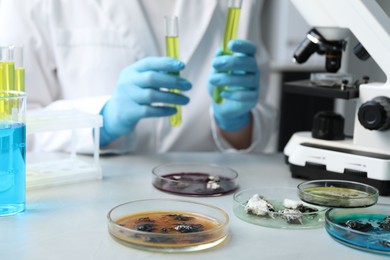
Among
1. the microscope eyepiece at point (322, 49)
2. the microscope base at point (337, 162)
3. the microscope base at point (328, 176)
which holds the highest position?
the microscope eyepiece at point (322, 49)

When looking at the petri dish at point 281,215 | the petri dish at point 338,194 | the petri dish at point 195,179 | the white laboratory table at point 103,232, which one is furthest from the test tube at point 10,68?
the petri dish at point 338,194

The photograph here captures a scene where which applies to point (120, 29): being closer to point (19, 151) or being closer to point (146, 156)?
point (146, 156)

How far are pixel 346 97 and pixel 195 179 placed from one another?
0.35 metres

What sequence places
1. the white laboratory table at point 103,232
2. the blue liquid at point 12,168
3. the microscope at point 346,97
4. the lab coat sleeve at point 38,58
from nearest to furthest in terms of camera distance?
1. the white laboratory table at point 103,232
2. the blue liquid at point 12,168
3. the microscope at point 346,97
4. the lab coat sleeve at point 38,58

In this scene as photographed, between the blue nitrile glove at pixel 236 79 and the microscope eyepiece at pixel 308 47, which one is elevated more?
the microscope eyepiece at pixel 308 47

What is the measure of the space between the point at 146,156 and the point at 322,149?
1.53ft

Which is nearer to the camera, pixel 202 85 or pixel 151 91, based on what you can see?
pixel 151 91

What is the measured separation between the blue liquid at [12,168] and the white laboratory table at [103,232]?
2 cm

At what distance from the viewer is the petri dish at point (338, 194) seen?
1037mm

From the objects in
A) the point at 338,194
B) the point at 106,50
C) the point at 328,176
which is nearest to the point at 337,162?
the point at 328,176

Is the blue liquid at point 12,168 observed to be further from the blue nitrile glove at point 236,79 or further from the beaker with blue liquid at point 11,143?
the blue nitrile glove at point 236,79

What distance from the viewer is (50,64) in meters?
1.80

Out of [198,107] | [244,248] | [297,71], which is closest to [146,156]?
[198,107]

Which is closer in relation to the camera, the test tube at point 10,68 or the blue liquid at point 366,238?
the blue liquid at point 366,238
